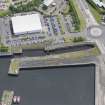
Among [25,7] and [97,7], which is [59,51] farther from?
[97,7]

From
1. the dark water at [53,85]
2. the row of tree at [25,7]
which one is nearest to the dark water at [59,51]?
the dark water at [53,85]

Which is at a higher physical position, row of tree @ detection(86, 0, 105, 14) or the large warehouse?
row of tree @ detection(86, 0, 105, 14)

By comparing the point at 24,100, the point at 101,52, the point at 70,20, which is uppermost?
the point at 70,20

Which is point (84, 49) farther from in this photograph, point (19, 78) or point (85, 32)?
point (19, 78)

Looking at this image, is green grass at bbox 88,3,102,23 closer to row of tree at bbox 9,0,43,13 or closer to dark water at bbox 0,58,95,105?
row of tree at bbox 9,0,43,13

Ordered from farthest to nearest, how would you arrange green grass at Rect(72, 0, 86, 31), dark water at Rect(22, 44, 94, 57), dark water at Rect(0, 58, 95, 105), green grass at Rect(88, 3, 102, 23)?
green grass at Rect(88, 3, 102, 23)
green grass at Rect(72, 0, 86, 31)
dark water at Rect(22, 44, 94, 57)
dark water at Rect(0, 58, 95, 105)

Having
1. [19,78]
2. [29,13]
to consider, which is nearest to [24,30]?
[29,13]

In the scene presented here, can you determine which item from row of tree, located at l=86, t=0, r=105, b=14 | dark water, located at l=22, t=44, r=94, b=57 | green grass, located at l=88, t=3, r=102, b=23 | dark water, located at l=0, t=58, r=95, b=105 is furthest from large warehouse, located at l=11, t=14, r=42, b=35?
row of tree, located at l=86, t=0, r=105, b=14

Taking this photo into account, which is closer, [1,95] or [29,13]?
[1,95]
